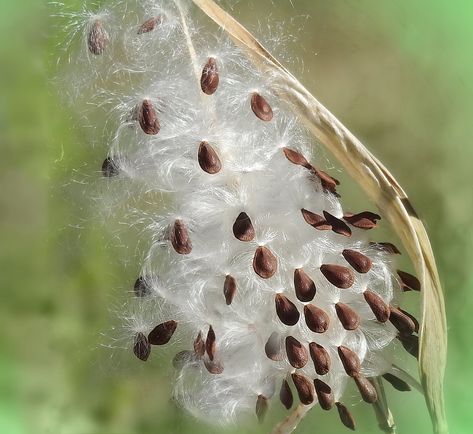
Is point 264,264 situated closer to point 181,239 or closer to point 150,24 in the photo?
point 181,239

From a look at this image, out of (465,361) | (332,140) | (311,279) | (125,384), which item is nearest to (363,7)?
(332,140)

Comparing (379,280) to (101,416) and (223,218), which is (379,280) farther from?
(101,416)

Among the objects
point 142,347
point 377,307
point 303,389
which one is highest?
point 377,307

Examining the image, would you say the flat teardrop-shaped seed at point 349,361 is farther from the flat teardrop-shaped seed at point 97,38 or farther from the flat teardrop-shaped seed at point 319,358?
the flat teardrop-shaped seed at point 97,38

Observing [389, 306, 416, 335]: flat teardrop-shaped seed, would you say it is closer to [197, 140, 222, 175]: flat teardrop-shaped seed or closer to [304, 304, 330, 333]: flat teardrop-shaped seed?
[304, 304, 330, 333]: flat teardrop-shaped seed

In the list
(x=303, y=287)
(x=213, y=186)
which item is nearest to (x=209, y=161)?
(x=213, y=186)

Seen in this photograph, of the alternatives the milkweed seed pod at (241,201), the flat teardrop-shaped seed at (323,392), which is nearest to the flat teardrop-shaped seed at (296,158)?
the milkweed seed pod at (241,201)
